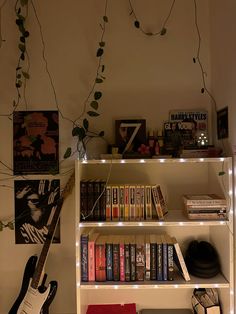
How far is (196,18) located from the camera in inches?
74.3

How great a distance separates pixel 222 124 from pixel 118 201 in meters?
0.76

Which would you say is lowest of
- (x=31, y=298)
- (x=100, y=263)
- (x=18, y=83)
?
(x=31, y=298)

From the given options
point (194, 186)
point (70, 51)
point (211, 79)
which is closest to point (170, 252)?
point (194, 186)

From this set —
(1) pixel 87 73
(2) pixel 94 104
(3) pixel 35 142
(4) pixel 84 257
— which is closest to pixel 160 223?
(4) pixel 84 257

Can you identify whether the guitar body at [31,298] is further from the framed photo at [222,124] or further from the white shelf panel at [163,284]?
the framed photo at [222,124]

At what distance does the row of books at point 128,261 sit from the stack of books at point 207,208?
0.22 meters

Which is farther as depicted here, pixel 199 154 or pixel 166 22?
pixel 166 22

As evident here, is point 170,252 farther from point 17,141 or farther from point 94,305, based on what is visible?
point 17,141

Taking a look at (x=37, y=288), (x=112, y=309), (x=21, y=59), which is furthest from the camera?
(x=21, y=59)

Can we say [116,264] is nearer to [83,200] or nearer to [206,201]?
[83,200]

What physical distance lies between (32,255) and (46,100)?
3.43 feet

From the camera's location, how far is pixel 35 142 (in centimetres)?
188

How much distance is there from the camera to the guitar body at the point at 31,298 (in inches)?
61.9

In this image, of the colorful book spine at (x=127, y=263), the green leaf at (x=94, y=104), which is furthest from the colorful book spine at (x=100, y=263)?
the green leaf at (x=94, y=104)
